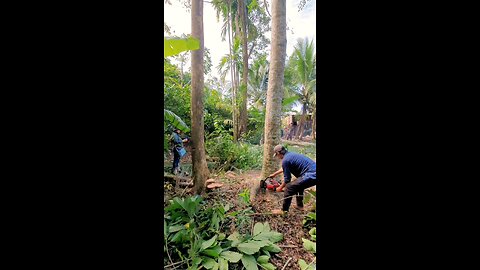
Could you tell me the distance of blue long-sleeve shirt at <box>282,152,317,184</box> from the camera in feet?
6.24

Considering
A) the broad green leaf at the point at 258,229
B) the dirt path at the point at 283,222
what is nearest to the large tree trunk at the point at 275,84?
the dirt path at the point at 283,222

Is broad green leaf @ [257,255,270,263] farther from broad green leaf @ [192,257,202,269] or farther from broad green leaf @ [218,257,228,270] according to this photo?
broad green leaf @ [192,257,202,269]

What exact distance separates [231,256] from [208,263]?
16 cm

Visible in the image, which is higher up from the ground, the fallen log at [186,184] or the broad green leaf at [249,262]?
the fallen log at [186,184]

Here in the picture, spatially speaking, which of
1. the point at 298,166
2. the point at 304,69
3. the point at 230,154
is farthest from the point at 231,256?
the point at 304,69

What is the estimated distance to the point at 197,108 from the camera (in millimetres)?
2609

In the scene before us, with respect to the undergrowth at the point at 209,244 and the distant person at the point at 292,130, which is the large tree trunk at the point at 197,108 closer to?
the undergrowth at the point at 209,244

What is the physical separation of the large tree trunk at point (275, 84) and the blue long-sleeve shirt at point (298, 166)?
0.31m

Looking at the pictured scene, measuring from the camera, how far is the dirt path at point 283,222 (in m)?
1.69
